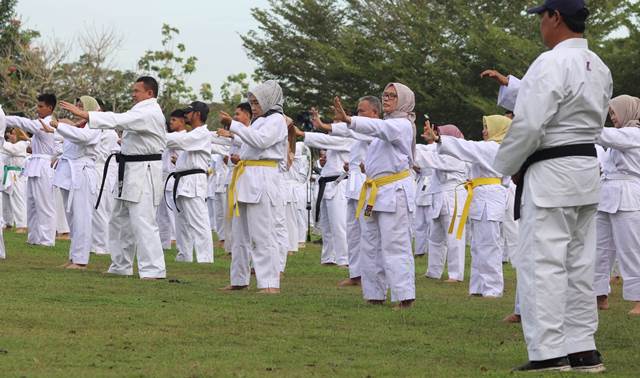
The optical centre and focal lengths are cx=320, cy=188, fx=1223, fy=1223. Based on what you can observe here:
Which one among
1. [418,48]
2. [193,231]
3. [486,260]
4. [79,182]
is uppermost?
[418,48]

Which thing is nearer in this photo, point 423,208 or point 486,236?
point 486,236

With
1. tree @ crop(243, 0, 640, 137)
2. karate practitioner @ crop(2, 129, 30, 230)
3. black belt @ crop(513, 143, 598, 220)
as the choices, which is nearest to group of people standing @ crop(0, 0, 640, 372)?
black belt @ crop(513, 143, 598, 220)

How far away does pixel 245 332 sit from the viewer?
35.2 ft

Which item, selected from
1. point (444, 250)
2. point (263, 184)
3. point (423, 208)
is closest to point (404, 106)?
point (263, 184)

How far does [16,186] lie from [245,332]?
19.7 metres

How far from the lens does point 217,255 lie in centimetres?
2233

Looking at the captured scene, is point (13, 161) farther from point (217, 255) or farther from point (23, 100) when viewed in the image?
point (23, 100)

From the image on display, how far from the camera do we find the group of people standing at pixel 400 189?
28.8 ft

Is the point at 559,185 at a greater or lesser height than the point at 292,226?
greater

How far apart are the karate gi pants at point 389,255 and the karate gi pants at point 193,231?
6.64 metres

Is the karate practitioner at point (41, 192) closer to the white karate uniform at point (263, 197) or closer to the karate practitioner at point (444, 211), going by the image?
the karate practitioner at point (444, 211)

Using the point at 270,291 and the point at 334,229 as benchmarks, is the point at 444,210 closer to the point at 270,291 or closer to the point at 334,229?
the point at 334,229

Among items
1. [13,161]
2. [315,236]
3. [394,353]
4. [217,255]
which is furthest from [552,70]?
[315,236]

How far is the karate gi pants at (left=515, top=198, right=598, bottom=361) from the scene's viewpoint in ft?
28.3
